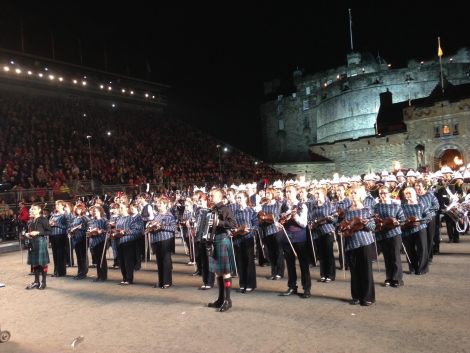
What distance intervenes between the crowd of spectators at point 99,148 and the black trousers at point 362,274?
18.4 metres

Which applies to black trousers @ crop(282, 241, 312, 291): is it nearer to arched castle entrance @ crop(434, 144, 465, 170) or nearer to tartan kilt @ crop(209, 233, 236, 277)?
tartan kilt @ crop(209, 233, 236, 277)

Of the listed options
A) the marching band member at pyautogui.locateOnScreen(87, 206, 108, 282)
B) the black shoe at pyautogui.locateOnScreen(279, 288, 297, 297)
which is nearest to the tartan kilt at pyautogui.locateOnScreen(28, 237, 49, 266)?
the marching band member at pyautogui.locateOnScreen(87, 206, 108, 282)

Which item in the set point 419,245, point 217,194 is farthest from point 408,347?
point 419,245

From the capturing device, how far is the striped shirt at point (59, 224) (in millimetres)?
12539

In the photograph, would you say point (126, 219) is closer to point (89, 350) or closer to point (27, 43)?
point (89, 350)

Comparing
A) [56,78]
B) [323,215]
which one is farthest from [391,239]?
[56,78]

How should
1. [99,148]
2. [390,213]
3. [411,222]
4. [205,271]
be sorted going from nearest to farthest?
[390,213] → [411,222] → [205,271] → [99,148]

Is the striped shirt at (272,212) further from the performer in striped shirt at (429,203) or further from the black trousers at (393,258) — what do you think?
the performer in striped shirt at (429,203)

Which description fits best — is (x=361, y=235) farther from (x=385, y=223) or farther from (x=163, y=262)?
(x=163, y=262)

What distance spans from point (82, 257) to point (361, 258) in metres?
7.87

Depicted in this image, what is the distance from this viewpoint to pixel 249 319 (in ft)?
22.8

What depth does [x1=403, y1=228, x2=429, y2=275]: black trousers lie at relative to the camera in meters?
9.54

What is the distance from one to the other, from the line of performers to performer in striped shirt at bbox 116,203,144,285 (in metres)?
0.02

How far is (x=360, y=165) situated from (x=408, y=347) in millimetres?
39720
